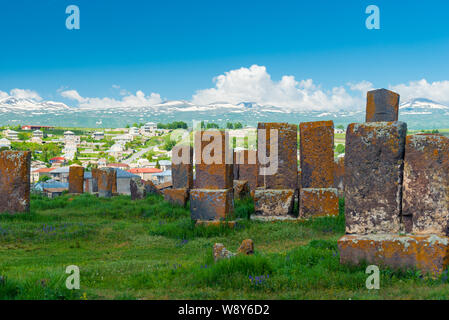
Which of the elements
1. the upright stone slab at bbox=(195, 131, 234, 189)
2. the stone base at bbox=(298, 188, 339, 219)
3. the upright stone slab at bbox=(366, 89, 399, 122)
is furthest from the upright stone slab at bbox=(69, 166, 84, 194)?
the upright stone slab at bbox=(366, 89, 399, 122)

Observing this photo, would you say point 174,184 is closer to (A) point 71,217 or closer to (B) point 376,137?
(A) point 71,217

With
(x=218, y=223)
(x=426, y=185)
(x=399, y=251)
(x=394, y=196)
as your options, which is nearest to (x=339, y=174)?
(x=218, y=223)

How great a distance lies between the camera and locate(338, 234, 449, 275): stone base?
5.77 meters

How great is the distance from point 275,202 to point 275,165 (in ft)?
Result: 3.39

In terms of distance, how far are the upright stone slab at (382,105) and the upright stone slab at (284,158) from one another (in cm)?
311

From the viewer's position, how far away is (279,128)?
12.3m

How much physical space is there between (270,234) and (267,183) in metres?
2.24

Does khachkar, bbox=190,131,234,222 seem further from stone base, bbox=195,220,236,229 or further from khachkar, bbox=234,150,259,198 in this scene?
khachkar, bbox=234,150,259,198

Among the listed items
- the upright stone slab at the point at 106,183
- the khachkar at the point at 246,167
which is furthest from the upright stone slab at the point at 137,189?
the khachkar at the point at 246,167

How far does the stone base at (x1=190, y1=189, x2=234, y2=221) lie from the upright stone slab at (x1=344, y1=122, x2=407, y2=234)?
4.80m

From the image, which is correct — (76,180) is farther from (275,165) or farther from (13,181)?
(275,165)

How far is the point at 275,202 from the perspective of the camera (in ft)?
39.5

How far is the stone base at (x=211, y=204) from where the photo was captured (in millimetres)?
11055
